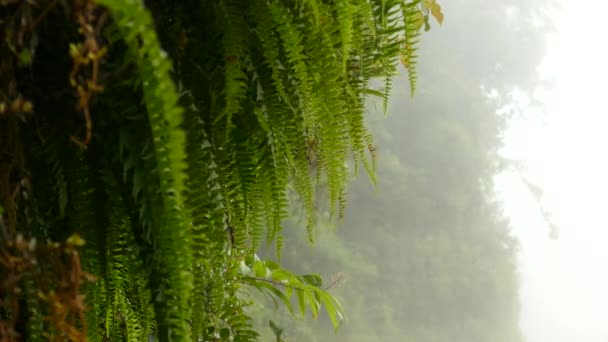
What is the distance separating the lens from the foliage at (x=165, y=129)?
382 mm

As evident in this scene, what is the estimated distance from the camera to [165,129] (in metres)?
0.36

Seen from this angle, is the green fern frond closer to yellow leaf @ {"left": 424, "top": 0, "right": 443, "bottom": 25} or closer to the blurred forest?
yellow leaf @ {"left": 424, "top": 0, "right": 443, "bottom": 25}

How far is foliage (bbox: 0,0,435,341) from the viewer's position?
0.38 metres

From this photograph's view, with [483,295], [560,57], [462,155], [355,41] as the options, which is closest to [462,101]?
[462,155]

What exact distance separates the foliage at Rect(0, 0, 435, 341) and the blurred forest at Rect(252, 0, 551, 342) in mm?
10712

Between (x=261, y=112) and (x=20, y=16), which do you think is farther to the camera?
(x=261, y=112)

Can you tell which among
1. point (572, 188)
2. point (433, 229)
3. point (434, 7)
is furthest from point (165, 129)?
point (572, 188)

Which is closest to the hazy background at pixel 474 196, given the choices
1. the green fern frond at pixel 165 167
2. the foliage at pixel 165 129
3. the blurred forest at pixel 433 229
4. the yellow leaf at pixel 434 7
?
the blurred forest at pixel 433 229

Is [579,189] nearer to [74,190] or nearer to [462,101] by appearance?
[462,101]

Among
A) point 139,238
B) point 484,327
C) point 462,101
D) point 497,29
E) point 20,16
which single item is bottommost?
point 139,238

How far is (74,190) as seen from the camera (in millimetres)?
467

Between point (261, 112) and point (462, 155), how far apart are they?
49.9 ft

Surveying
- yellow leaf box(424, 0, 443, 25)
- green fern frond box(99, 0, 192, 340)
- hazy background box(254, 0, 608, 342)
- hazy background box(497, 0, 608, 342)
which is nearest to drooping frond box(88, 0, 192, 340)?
green fern frond box(99, 0, 192, 340)

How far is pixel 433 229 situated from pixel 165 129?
14609mm
